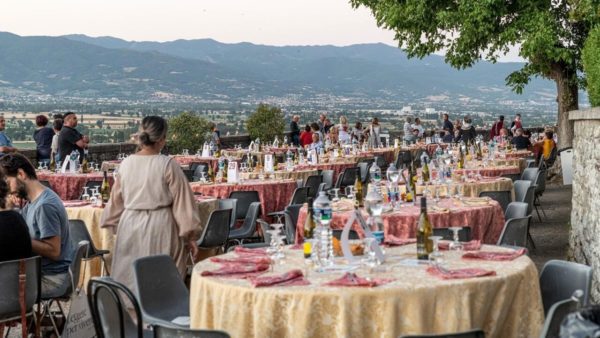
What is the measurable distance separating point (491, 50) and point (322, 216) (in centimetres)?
1993

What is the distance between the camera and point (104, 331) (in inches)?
231

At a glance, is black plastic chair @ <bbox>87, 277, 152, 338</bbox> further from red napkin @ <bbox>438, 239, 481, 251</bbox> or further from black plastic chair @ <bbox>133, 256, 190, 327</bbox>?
red napkin @ <bbox>438, 239, 481, 251</bbox>

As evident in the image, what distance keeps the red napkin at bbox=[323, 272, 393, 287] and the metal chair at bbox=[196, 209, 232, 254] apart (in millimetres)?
4638

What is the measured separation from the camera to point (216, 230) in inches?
403

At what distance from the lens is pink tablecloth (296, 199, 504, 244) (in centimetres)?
920

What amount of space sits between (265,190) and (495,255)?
758 centimetres

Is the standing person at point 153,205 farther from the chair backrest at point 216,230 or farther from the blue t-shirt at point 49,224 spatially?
the chair backrest at point 216,230

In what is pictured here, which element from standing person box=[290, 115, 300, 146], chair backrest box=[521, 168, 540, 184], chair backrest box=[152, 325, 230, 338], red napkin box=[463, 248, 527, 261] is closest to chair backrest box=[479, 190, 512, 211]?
chair backrest box=[521, 168, 540, 184]

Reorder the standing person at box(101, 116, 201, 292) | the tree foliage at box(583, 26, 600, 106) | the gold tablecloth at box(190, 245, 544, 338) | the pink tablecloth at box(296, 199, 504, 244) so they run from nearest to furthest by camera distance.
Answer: the gold tablecloth at box(190, 245, 544, 338) → the standing person at box(101, 116, 201, 292) → the pink tablecloth at box(296, 199, 504, 244) → the tree foliage at box(583, 26, 600, 106)

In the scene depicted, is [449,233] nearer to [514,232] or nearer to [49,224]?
[514,232]

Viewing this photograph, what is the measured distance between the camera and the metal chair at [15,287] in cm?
677

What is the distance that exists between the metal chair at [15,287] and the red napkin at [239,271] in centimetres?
151

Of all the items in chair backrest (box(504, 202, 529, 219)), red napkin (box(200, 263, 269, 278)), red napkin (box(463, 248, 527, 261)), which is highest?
red napkin (box(463, 248, 527, 261))

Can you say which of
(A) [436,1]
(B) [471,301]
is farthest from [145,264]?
(A) [436,1]
